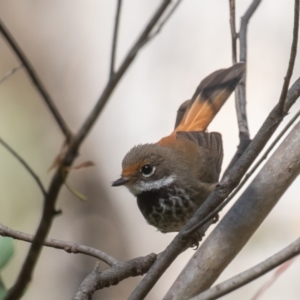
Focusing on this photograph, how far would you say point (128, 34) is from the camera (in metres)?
4.84

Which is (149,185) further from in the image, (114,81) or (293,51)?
(114,81)

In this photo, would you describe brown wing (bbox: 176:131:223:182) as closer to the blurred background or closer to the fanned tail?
the fanned tail

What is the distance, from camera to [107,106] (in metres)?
4.73

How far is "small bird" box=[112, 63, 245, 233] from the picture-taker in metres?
2.86

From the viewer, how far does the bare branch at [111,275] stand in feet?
6.31

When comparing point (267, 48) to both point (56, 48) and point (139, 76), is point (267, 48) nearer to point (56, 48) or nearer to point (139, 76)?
point (139, 76)

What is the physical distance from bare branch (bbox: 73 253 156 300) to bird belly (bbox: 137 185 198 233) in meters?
0.69

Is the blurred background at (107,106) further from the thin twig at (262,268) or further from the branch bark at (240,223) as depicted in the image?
the thin twig at (262,268)

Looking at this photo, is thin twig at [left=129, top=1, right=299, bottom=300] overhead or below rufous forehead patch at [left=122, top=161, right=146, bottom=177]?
below

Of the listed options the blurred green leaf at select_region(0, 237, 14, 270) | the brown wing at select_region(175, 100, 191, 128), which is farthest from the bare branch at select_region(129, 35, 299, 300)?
the brown wing at select_region(175, 100, 191, 128)

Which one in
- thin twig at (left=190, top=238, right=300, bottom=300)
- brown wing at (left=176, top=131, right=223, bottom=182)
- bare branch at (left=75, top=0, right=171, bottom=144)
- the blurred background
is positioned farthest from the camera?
the blurred background

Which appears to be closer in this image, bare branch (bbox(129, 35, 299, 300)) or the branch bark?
bare branch (bbox(129, 35, 299, 300))

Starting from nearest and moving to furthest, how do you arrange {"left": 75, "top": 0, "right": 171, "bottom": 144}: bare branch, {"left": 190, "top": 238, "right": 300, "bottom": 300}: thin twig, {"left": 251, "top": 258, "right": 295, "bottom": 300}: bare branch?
{"left": 75, "top": 0, "right": 171, "bottom": 144}: bare branch
{"left": 190, "top": 238, "right": 300, "bottom": 300}: thin twig
{"left": 251, "top": 258, "right": 295, "bottom": 300}: bare branch

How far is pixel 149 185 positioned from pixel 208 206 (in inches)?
48.2
